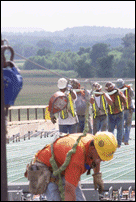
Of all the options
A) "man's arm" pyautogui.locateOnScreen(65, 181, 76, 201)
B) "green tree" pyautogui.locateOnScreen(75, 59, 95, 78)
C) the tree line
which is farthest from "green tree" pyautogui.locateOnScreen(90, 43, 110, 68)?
"man's arm" pyautogui.locateOnScreen(65, 181, 76, 201)

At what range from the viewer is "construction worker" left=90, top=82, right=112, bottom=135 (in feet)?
37.0

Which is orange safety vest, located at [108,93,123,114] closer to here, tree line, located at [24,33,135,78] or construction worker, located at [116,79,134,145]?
construction worker, located at [116,79,134,145]

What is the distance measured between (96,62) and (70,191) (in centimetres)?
9307

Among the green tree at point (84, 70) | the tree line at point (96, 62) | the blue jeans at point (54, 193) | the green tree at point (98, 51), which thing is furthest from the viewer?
the green tree at point (98, 51)

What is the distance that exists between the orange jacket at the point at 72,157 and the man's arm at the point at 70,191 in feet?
0.12

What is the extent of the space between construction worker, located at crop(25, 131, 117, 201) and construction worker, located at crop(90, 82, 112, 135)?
577 cm

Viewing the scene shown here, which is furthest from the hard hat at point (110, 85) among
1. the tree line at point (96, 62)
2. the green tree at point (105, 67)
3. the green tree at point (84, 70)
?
the green tree at point (105, 67)

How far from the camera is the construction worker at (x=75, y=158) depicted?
5.09 m

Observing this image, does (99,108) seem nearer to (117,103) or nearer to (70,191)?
(117,103)

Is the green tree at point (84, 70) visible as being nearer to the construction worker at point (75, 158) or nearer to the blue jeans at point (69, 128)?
the blue jeans at point (69, 128)

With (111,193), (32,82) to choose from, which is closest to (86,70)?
(32,82)

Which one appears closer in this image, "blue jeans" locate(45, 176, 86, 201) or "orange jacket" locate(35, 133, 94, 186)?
"orange jacket" locate(35, 133, 94, 186)

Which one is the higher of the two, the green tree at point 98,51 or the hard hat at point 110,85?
the green tree at point 98,51

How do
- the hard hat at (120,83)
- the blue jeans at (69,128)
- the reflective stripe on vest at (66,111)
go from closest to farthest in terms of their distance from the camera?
the reflective stripe on vest at (66,111), the blue jeans at (69,128), the hard hat at (120,83)
